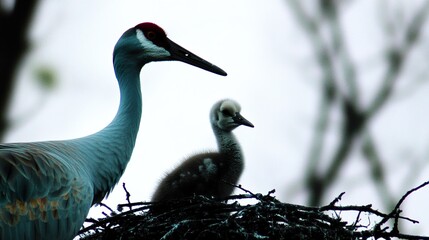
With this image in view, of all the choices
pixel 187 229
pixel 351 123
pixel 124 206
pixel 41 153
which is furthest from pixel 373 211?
pixel 351 123

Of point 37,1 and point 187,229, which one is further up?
point 37,1

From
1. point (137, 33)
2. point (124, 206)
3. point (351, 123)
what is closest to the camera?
point (124, 206)

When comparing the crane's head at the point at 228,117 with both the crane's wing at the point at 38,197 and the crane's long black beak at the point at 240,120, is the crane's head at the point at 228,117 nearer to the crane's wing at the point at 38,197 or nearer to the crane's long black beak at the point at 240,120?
the crane's long black beak at the point at 240,120

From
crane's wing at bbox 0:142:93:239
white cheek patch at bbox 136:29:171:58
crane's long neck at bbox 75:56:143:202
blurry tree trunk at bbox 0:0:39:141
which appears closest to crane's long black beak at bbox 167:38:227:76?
white cheek patch at bbox 136:29:171:58

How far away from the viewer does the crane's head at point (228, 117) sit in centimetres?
905

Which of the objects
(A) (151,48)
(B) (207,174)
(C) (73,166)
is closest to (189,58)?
(A) (151,48)

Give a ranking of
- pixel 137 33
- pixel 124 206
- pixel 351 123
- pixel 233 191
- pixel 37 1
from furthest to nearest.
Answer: pixel 351 123
pixel 233 191
pixel 137 33
pixel 124 206
pixel 37 1

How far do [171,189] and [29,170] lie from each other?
6.54 feet

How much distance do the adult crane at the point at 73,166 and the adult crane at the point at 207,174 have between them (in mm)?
838

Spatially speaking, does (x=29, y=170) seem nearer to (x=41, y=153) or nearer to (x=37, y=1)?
(x=41, y=153)

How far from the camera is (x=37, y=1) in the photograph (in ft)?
20.3

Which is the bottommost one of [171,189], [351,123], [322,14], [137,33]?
[171,189]

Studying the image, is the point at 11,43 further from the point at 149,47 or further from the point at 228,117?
the point at 228,117

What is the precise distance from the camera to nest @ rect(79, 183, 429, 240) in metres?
6.13
